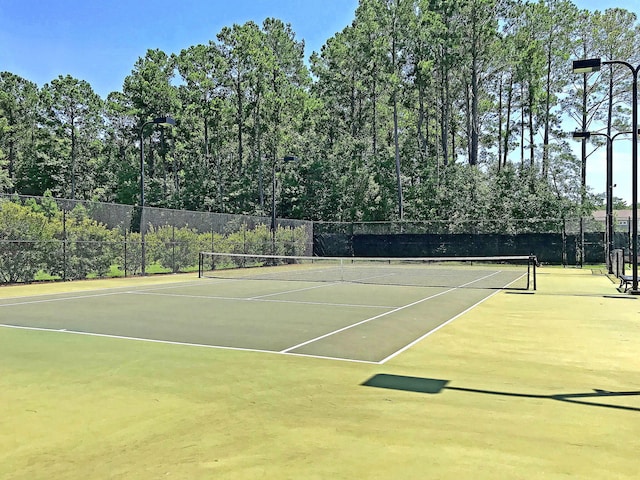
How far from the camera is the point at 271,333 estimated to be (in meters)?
8.16

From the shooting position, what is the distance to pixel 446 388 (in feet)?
16.8

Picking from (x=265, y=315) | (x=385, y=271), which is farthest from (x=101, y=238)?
(x=385, y=271)

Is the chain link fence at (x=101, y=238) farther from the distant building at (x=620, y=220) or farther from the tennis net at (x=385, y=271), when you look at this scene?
the distant building at (x=620, y=220)

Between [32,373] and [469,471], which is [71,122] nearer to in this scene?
[32,373]

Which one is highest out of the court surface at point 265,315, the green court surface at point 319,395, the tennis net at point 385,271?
the tennis net at point 385,271

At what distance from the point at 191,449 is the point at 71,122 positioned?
49.7 metres

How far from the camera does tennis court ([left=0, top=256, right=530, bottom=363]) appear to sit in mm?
7469

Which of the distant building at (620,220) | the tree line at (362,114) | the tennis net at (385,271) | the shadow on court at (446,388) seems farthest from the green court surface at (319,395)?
the tree line at (362,114)

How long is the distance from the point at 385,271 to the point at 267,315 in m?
15.1

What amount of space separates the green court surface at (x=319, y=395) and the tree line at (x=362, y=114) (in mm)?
29441

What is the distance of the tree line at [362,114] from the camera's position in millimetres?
39281

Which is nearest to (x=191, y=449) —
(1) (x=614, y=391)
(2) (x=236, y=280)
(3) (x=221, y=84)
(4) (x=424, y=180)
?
(1) (x=614, y=391)

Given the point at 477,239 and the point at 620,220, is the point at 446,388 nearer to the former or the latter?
the point at 477,239

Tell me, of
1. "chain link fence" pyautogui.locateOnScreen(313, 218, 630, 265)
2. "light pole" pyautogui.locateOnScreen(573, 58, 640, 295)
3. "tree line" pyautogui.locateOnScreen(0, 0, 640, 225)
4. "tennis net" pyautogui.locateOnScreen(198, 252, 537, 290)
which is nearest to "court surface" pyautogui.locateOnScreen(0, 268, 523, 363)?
"tennis net" pyautogui.locateOnScreen(198, 252, 537, 290)
